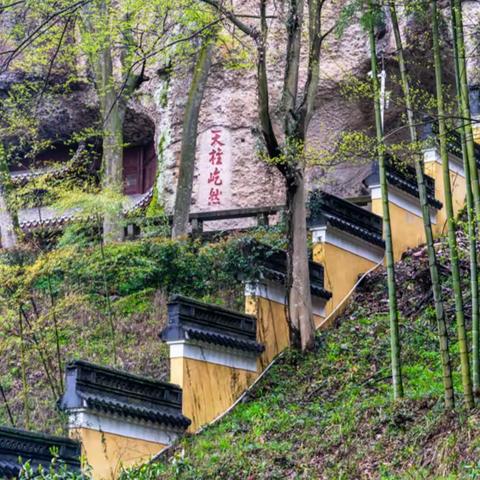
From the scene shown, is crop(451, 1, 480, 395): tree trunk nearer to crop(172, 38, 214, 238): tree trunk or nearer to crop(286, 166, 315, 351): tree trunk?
crop(286, 166, 315, 351): tree trunk

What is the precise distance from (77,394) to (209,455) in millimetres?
1267

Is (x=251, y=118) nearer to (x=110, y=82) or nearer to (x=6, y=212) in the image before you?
(x=110, y=82)

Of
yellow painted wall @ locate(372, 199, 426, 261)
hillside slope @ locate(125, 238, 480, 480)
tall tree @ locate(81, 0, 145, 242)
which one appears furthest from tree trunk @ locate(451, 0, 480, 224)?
tall tree @ locate(81, 0, 145, 242)

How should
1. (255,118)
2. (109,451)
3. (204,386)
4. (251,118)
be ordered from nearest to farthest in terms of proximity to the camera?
1. (109,451)
2. (204,386)
3. (255,118)
4. (251,118)

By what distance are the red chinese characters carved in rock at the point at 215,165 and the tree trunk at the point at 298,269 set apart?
7.20m

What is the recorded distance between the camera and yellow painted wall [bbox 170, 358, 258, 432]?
35.6 ft

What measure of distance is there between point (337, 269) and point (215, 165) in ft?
22.7

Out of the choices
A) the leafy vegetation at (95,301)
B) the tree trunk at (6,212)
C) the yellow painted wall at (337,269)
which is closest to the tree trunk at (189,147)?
the leafy vegetation at (95,301)

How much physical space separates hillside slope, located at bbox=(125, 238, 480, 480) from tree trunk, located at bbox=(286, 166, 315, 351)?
23 centimetres

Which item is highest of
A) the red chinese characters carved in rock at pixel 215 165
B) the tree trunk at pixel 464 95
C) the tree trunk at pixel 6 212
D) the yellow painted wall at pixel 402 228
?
the red chinese characters carved in rock at pixel 215 165

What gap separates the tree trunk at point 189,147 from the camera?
1650 centimetres

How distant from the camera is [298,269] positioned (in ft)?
39.3

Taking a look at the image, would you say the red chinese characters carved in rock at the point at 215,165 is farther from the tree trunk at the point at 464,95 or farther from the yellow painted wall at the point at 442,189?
the tree trunk at the point at 464,95

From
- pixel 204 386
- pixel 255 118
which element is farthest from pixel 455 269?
pixel 255 118
